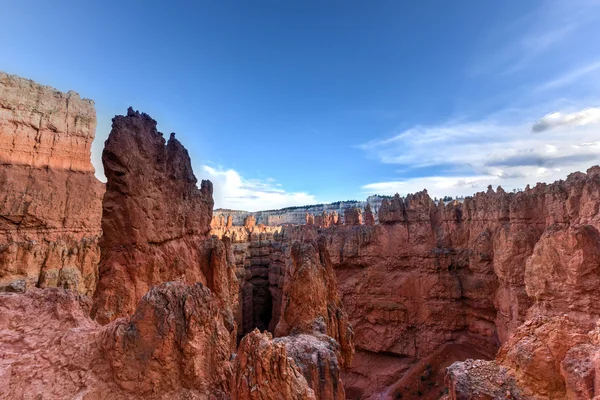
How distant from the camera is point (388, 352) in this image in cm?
2252

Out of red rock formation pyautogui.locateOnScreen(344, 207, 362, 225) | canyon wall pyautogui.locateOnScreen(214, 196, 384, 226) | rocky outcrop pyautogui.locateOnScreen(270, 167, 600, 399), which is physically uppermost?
canyon wall pyautogui.locateOnScreen(214, 196, 384, 226)

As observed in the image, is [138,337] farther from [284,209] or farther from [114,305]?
[284,209]

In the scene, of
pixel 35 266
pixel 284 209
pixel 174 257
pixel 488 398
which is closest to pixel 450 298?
pixel 488 398

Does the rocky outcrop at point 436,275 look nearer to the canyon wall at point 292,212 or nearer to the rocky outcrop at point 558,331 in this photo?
the rocky outcrop at point 558,331

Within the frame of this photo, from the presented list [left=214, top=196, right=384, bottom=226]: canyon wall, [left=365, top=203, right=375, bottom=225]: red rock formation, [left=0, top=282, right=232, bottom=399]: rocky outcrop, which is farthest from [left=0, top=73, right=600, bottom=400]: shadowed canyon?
[left=214, top=196, right=384, bottom=226]: canyon wall

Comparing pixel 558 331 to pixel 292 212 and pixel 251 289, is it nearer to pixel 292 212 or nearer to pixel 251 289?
pixel 251 289

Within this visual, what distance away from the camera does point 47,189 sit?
2505cm

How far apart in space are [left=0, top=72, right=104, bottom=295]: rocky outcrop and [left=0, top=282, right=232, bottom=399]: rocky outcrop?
15.7 m

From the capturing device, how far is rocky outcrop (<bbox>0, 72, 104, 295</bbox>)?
18969 millimetres

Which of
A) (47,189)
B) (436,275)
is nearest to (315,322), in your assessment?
(436,275)

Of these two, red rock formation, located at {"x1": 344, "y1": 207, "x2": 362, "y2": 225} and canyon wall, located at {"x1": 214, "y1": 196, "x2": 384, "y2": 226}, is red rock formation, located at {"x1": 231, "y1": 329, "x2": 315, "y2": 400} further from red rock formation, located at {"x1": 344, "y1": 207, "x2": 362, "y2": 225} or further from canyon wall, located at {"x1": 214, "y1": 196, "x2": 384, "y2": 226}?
canyon wall, located at {"x1": 214, "y1": 196, "x2": 384, "y2": 226}

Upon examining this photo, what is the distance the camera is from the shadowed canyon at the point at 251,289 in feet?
17.6

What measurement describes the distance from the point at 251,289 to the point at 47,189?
1950cm

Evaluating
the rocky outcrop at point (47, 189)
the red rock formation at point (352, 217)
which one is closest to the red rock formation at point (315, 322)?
the rocky outcrop at point (47, 189)
